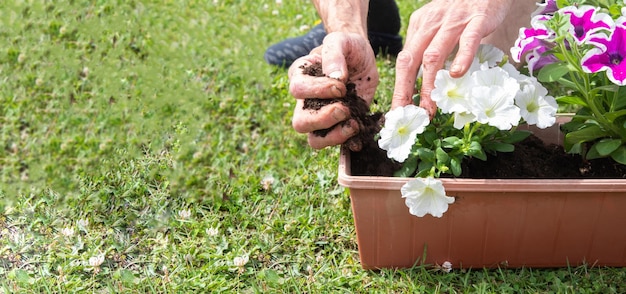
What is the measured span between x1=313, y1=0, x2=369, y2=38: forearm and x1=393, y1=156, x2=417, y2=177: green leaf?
53 centimetres

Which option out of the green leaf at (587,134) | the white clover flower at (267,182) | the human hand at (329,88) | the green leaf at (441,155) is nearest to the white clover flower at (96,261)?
the white clover flower at (267,182)

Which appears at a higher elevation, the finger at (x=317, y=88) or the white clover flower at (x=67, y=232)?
the finger at (x=317, y=88)

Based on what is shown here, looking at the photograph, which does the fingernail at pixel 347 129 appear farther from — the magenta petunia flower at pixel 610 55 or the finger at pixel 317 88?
the magenta petunia flower at pixel 610 55

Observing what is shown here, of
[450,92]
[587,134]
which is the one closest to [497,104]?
[450,92]

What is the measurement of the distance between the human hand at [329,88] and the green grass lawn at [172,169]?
0.41m

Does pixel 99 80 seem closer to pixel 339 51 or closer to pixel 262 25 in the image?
pixel 262 25

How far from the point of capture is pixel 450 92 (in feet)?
5.40

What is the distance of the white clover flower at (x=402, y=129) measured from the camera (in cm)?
165

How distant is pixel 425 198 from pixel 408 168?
0.16m

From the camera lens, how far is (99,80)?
10.1ft

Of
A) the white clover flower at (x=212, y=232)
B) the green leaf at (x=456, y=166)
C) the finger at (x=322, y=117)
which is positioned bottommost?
the white clover flower at (x=212, y=232)

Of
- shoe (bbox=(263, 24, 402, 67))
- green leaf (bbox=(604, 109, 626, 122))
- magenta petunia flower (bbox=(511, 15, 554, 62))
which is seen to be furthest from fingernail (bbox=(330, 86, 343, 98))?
shoe (bbox=(263, 24, 402, 67))

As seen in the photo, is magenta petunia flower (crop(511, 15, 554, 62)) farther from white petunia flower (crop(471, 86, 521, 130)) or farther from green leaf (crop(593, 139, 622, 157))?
green leaf (crop(593, 139, 622, 157))

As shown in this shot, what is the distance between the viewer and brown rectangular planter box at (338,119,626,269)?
1.66 m
